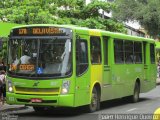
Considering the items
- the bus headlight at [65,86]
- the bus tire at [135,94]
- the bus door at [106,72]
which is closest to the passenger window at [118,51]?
the bus door at [106,72]

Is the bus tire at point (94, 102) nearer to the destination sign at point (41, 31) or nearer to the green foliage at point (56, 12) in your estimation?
the destination sign at point (41, 31)

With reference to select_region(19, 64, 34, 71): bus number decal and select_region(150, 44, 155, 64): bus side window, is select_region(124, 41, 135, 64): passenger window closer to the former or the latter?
select_region(150, 44, 155, 64): bus side window

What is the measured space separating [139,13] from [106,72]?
32114 millimetres

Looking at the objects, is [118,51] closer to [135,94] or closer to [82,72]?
[135,94]

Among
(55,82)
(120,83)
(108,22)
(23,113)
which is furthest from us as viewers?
→ (108,22)

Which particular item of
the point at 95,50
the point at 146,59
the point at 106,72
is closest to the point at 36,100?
the point at 95,50

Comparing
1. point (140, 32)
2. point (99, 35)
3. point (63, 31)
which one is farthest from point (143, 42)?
point (140, 32)

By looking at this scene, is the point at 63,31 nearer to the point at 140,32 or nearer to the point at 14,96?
the point at 14,96

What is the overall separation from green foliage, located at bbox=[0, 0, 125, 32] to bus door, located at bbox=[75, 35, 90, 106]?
12.0 m

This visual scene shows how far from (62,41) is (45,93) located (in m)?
1.65

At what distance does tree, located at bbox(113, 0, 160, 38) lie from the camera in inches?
1933

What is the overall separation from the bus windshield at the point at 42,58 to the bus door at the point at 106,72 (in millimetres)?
2713

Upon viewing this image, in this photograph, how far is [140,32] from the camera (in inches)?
2783

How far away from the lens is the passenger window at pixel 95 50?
17.1 meters
